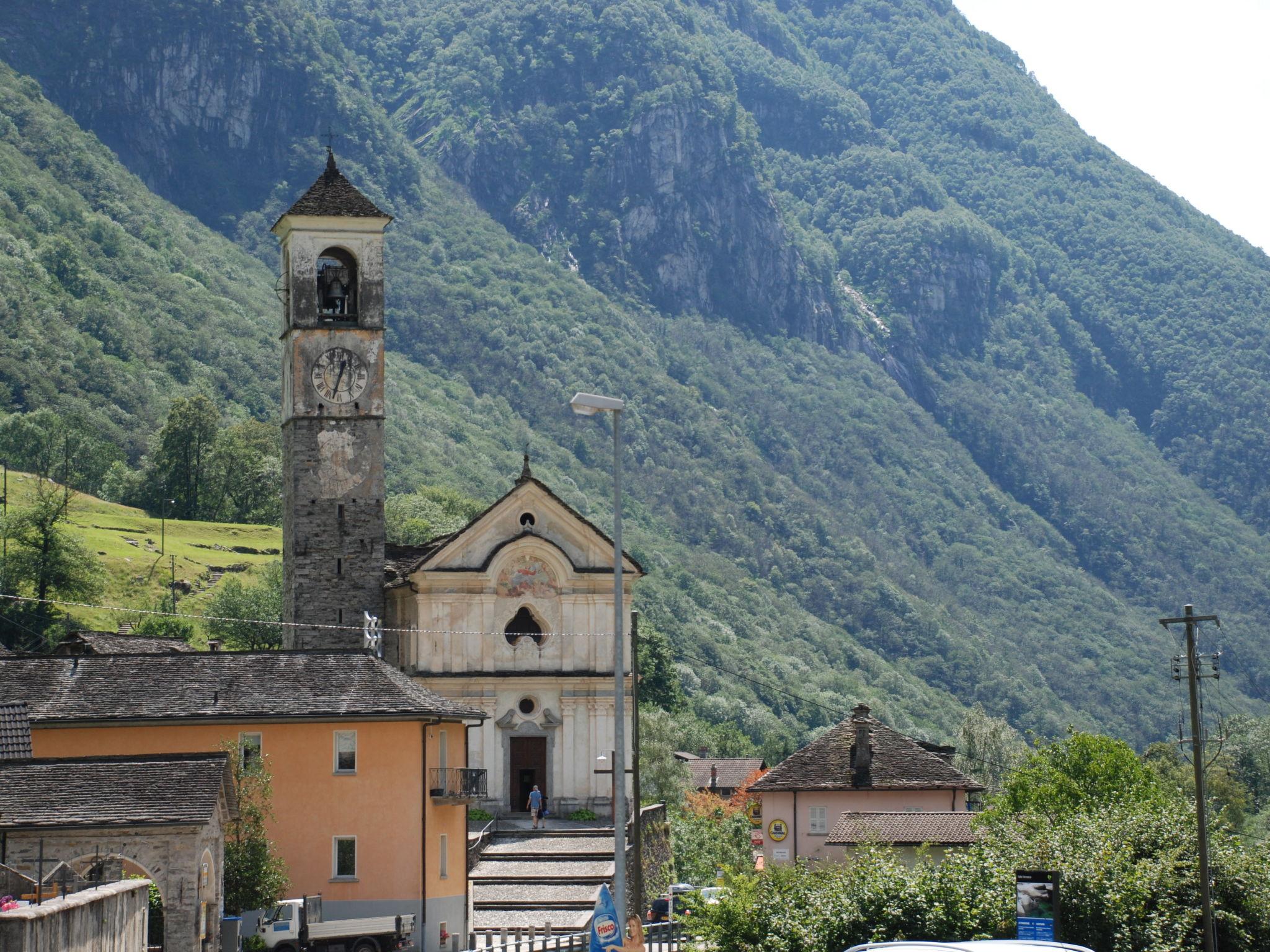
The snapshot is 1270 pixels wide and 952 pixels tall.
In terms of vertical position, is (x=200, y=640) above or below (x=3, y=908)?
above

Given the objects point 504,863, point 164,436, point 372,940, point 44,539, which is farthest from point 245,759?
point 164,436

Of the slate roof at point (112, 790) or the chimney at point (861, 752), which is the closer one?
the slate roof at point (112, 790)

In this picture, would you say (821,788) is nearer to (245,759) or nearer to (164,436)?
(245,759)

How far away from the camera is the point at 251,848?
49594 millimetres

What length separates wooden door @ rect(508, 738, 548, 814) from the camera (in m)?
72.9

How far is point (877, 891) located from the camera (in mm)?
42562

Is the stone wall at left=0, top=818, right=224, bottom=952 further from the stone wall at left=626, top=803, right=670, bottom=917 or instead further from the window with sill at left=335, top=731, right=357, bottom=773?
the stone wall at left=626, top=803, right=670, bottom=917

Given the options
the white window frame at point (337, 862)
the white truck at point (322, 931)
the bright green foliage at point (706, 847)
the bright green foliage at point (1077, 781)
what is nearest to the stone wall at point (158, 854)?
the white truck at point (322, 931)

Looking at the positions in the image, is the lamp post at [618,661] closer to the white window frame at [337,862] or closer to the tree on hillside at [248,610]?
the white window frame at [337,862]

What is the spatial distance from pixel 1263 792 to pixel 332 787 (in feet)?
355

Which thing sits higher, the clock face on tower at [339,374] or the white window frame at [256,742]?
the clock face on tower at [339,374]

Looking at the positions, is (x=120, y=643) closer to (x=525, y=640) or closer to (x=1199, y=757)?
(x=525, y=640)

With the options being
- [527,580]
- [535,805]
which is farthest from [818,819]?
[527,580]

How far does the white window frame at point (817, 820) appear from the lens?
64.9 meters
